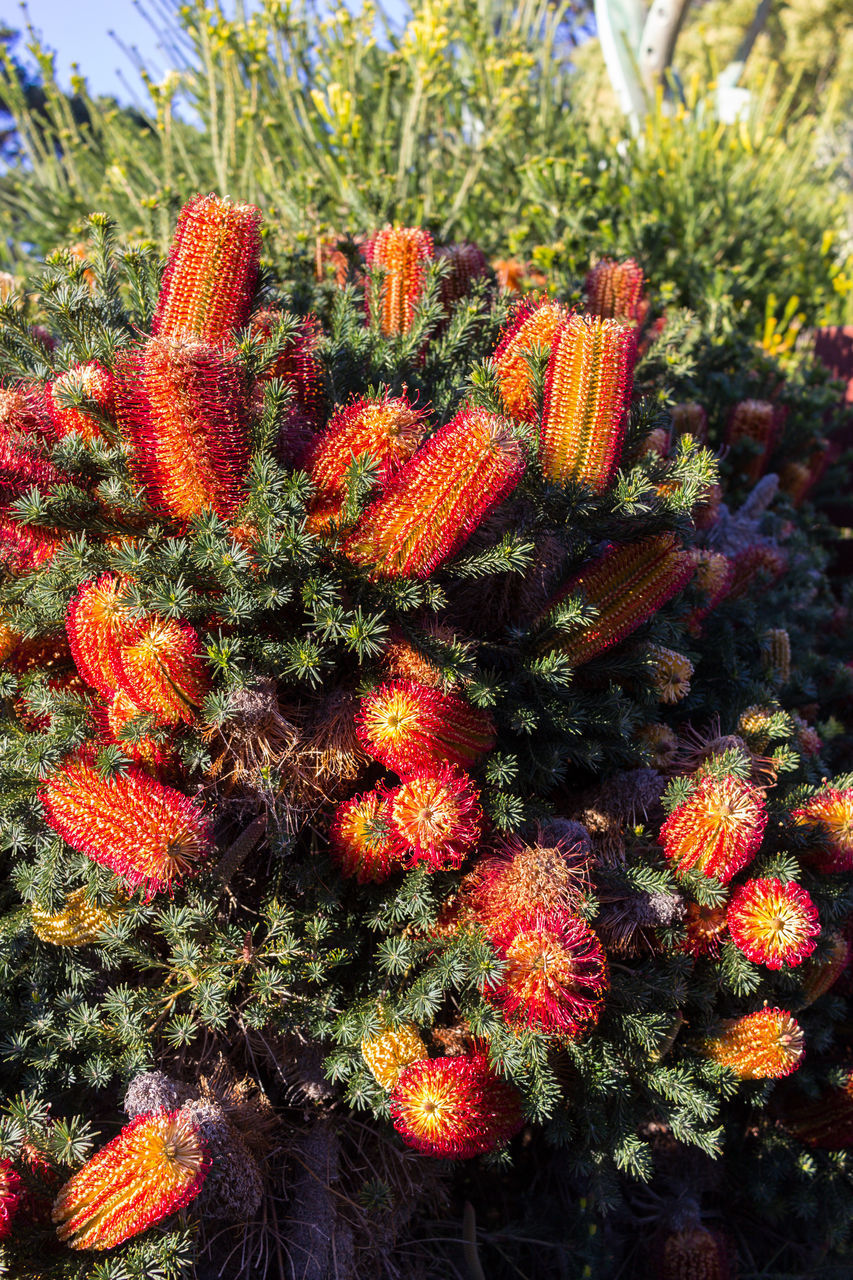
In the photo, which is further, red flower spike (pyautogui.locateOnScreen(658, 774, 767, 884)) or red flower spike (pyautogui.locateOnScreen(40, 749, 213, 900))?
red flower spike (pyautogui.locateOnScreen(658, 774, 767, 884))

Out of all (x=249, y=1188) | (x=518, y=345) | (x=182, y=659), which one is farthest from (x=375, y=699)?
(x=249, y=1188)

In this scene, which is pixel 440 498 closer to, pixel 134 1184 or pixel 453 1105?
pixel 453 1105

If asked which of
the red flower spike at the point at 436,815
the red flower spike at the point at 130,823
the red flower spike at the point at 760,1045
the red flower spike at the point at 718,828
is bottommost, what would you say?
the red flower spike at the point at 760,1045

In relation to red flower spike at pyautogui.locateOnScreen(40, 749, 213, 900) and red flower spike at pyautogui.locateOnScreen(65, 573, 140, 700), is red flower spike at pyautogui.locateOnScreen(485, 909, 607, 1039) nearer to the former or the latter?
red flower spike at pyautogui.locateOnScreen(40, 749, 213, 900)

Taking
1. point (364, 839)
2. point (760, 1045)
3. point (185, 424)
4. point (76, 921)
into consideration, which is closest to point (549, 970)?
point (364, 839)

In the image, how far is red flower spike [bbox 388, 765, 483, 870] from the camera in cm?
132

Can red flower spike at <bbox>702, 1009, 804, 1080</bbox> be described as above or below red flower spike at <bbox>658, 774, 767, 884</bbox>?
below

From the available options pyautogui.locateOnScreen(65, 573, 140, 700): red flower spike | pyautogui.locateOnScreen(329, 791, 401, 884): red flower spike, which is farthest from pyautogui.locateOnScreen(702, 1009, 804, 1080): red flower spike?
pyautogui.locateOnScreen(65, 573, 140, 700): red flower spike

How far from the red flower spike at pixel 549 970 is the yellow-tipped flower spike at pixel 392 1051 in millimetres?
158

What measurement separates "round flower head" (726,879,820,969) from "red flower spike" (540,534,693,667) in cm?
50

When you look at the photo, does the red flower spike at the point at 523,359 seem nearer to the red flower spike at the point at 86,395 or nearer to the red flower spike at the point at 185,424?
the red flower spike at the point at 185,424

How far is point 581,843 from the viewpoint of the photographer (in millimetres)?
1492

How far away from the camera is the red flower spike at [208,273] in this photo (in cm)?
146

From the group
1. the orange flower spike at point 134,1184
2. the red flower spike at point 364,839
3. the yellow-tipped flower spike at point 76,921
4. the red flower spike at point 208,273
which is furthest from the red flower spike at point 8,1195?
the red flower spike at point 208,273
